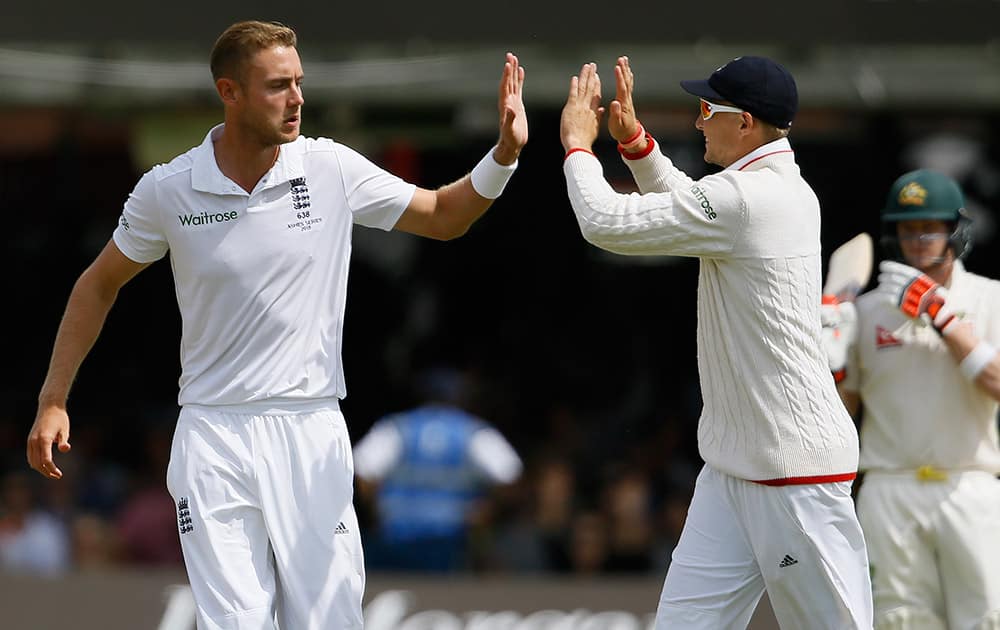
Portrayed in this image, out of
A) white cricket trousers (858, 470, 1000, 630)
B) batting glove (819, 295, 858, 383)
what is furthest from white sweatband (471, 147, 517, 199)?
white cricket trousers (858, 470, 1000, 630)

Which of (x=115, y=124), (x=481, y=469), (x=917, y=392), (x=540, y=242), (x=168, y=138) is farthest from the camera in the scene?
(x=540, y=242)

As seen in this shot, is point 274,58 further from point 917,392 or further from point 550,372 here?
point 550,372

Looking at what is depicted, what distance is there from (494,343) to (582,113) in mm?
7237

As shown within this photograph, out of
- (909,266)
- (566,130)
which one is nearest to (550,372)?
(909,266)

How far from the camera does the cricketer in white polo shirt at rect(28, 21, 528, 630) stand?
180 inches

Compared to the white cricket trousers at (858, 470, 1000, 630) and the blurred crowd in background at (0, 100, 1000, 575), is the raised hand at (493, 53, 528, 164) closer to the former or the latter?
the white cricket trousers at (858, 470, 1000, 630)

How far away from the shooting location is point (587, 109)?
15.8 ft

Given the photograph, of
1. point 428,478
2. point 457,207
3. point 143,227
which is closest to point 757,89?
point 457,207

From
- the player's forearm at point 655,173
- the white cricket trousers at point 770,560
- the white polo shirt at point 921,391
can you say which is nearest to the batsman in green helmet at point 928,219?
the white polo shirt at point 921,391

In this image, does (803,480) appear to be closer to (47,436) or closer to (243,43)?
(243,43)

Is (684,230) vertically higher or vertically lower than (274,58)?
lower

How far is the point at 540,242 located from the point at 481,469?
359 centimetres

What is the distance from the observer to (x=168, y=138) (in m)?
10.1

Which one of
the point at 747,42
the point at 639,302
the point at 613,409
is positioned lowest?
the point at 613,409
